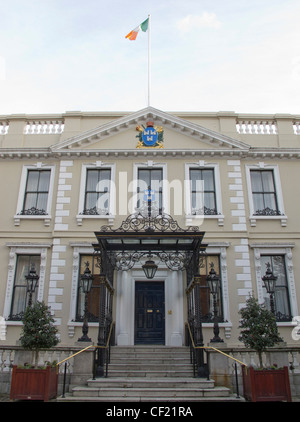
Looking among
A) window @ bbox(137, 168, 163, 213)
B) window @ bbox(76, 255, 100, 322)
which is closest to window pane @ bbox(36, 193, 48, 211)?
window @ bbox(76, 255, 100, 322)

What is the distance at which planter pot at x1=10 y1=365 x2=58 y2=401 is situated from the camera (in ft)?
32.3

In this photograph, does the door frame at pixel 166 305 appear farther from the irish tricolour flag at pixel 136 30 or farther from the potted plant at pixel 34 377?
the irish tricolour flag at pixel 136 30

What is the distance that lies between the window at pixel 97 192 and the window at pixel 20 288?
320 centimetres

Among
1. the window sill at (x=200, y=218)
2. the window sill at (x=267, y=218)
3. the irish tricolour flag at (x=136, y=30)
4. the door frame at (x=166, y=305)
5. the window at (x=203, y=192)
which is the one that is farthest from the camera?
the irish tricolour flag at (x=136, y=30)

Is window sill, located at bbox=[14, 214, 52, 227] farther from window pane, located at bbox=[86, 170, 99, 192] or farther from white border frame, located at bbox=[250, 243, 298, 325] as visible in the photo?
white border frame, located at bbox=[250, 243, 298, 325]

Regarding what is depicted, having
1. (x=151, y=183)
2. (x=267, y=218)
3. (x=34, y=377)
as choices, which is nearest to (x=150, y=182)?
(x=151, y=183)

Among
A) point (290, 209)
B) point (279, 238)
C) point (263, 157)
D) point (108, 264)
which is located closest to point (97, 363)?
point (108, 264)

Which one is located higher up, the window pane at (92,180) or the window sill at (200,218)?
the window pane at (92,180)

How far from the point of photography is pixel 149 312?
1636 cm

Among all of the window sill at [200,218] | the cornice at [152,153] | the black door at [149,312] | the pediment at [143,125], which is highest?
the pediment at [143,125]

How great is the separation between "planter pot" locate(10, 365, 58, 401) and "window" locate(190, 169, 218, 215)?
9525 millimetres

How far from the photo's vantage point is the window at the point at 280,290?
1571 centimetres

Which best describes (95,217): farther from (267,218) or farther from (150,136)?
(267,218)

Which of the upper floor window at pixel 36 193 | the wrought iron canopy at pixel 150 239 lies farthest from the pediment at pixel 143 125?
the wrought iron canopy at pixel 150 239
